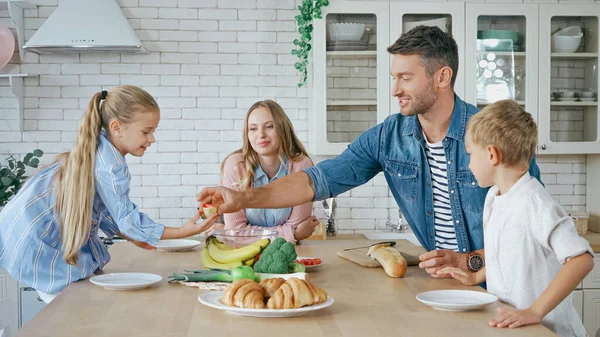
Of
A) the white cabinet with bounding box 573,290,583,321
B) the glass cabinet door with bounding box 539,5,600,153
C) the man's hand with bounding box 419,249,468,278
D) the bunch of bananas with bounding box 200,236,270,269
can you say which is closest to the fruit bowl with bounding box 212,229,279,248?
Result: the bunch of bananas with bounding box 200,236,270,269

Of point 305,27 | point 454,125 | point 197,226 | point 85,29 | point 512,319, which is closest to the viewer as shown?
Result: point 512,319

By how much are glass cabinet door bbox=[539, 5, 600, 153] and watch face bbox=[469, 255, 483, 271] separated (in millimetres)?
2229

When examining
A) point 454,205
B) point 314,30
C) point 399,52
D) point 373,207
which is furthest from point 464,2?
point 454,205

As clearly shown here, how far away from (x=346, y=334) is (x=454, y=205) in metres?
1.13

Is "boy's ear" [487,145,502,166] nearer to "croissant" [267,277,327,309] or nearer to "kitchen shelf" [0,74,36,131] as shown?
"croissant" [267,277,327,309]

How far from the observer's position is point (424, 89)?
2.70 meters

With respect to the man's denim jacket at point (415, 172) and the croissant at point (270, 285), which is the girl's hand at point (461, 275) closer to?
the man's denim jacket at point (415, 172)

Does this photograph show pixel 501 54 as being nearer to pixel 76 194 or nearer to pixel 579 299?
pixel 579 299

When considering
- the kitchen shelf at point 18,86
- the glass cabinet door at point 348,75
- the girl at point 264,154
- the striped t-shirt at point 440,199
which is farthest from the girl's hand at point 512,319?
the kitchen shelf at point 18,86

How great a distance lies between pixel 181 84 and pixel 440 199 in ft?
7.63

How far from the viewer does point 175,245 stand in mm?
2869

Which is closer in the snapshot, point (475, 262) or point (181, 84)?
point (475, 262)

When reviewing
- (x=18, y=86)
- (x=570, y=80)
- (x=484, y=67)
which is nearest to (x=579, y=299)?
(x=570, y=80)

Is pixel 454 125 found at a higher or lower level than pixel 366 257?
higher
